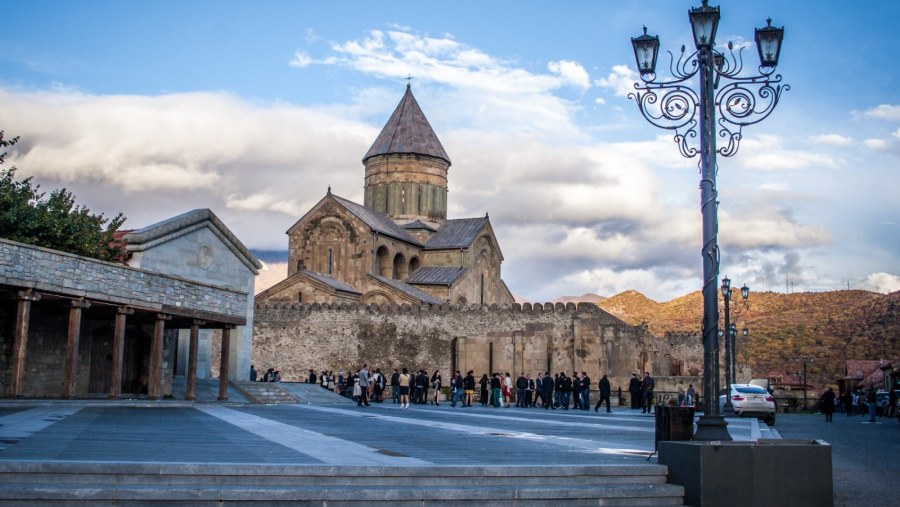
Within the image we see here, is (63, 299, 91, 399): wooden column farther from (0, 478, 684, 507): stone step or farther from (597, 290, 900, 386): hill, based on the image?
(597, 290, 900, 386): hill

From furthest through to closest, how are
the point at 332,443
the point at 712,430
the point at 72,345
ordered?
the point at 72,345, the point at 332,443, the point at 712,430

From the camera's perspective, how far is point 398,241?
51500 millimetres

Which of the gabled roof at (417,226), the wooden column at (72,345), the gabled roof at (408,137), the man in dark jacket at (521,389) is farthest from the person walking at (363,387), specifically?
the gabled roof at (408,137)

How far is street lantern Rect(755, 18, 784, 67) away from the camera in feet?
Answer: 36.2

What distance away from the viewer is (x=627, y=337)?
39094 mm

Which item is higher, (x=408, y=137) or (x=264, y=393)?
(x=408, y=137)

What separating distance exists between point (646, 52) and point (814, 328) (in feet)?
230

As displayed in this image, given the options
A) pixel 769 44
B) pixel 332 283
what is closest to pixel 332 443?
pixel 769 44

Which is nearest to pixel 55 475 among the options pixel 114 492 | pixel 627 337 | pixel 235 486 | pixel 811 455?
pixel 114 492

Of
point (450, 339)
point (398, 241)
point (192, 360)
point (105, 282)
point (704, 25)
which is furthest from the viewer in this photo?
point (398, 241)

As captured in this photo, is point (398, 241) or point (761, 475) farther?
point (398, 241)

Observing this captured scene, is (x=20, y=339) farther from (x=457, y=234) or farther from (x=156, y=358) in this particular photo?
(x=457, y=234)

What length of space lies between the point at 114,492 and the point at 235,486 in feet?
3.02

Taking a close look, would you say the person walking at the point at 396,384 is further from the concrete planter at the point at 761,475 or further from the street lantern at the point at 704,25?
the concrete planter at the point at 761,475
